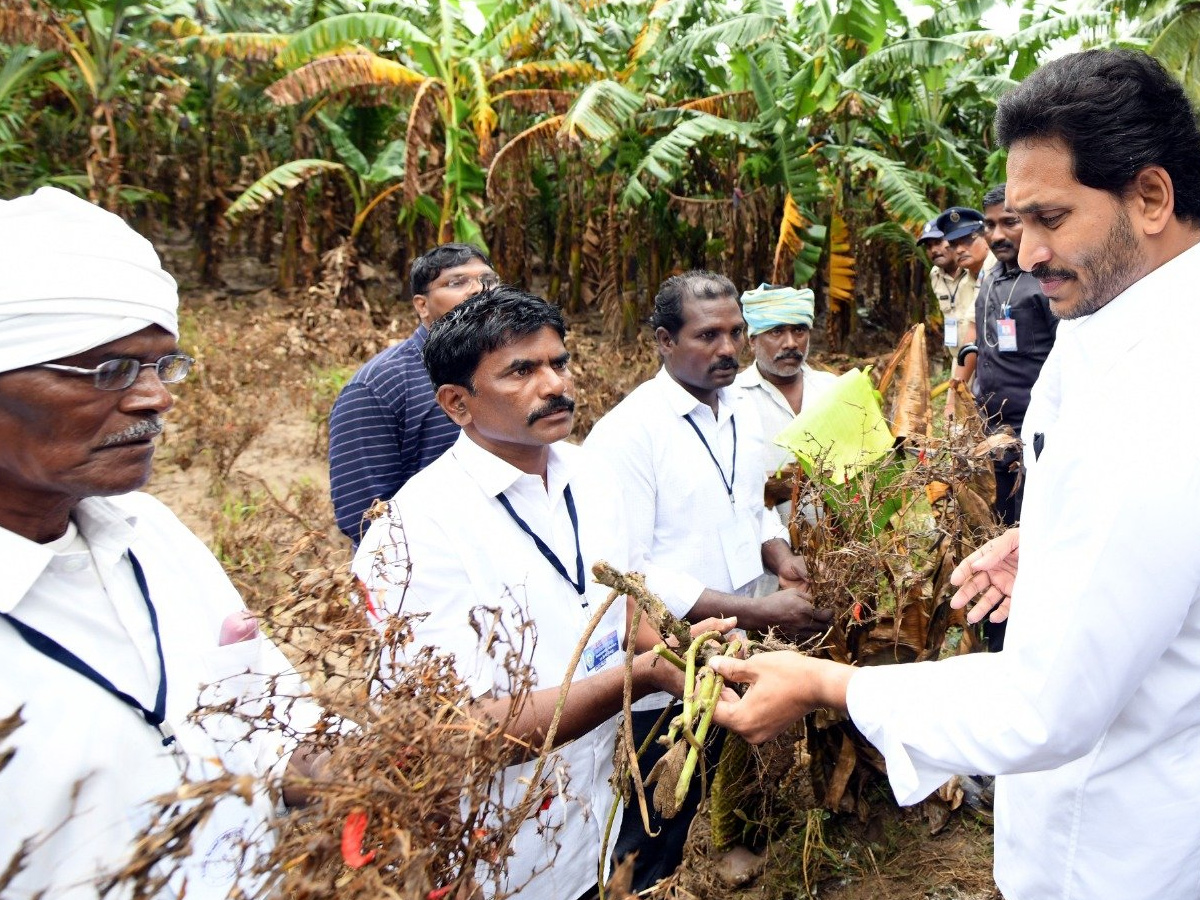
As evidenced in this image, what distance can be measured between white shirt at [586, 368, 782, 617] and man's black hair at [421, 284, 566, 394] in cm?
68

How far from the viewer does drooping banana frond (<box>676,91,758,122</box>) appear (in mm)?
8695

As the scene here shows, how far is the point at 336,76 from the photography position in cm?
810

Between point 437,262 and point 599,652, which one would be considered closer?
point 599,652

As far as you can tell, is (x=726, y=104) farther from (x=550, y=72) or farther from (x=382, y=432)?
(x=382, y=432)

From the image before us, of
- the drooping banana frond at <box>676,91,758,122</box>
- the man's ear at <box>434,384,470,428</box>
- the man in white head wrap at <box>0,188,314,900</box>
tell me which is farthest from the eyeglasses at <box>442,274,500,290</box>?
the drooping banana frond at <box>676,91,758,122</box>

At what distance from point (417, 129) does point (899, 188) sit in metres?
4.59

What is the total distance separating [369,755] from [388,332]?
8077 mm

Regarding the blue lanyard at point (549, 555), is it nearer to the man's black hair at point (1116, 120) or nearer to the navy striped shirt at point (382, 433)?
the navy striped shirt at point (382, 433)

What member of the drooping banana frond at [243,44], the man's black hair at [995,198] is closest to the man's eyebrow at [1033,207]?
the man's black hair at [995,198]

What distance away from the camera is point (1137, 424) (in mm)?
1307

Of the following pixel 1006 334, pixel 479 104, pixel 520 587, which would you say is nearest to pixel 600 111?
pixel 479 104

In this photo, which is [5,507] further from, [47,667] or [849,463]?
[849,463]

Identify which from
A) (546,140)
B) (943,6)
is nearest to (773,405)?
(546,140)

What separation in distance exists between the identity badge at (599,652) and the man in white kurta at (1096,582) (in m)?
0.43
